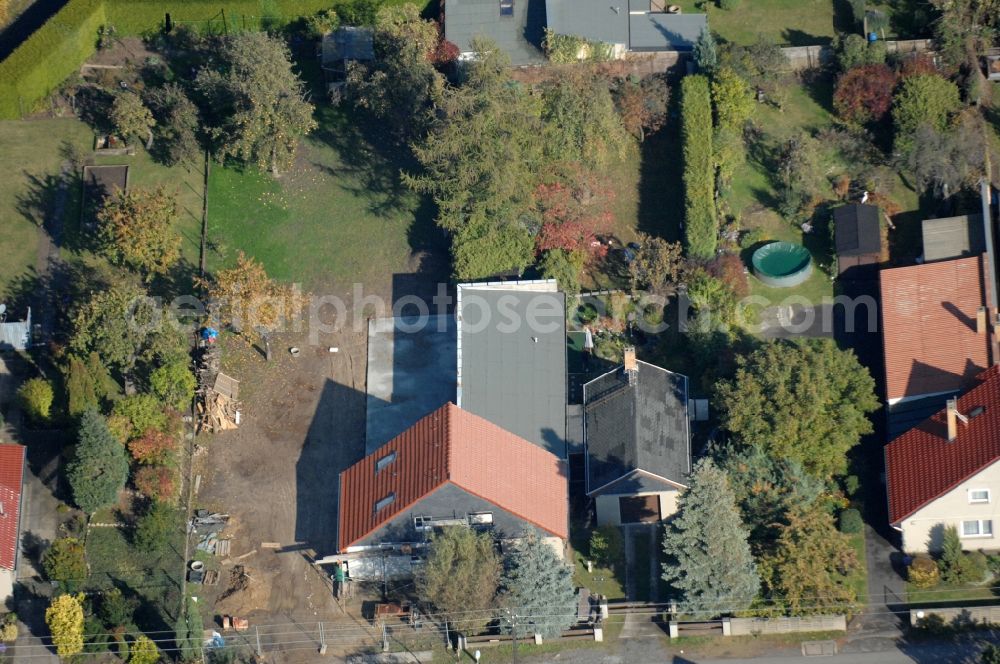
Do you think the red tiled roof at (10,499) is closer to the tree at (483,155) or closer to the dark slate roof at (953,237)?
the tree at (483,155)

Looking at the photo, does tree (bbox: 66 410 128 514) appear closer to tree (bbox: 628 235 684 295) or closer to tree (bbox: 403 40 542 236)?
tree (bbox: 403 40 542 236)

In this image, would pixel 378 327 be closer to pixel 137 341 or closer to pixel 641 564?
pixel 137 341

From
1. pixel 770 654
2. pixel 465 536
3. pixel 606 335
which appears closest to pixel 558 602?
pixel 465 536

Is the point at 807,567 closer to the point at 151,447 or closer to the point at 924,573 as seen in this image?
the point at 924,573

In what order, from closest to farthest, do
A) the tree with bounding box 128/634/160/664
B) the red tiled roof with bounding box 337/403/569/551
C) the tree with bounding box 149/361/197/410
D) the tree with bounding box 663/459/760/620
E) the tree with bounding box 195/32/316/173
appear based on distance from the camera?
the tree with bounding box 663/459/760/620, the tree with bounding box 128/634/160/664, the red tiled roof with bounding box 337/403/569/551, the tree with bounding box 149/361/197/410, the tree with bounding box 195/32/316/173

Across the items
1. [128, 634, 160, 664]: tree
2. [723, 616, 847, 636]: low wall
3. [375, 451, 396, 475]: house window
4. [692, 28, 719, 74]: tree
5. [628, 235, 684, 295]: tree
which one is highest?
[692, 28, 719, 74]: tree

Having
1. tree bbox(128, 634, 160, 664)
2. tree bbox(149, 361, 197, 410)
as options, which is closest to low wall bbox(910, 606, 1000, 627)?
tree bbox(128, 634, 160, 664)
